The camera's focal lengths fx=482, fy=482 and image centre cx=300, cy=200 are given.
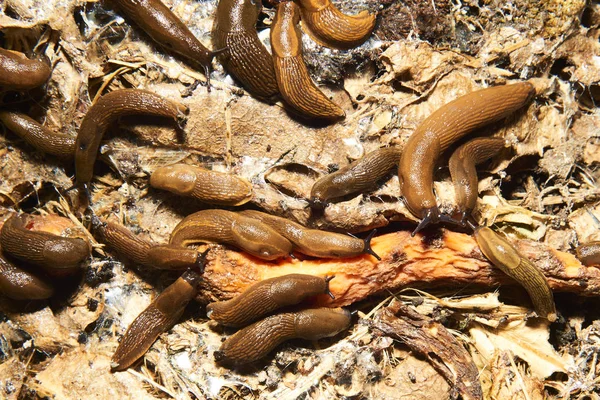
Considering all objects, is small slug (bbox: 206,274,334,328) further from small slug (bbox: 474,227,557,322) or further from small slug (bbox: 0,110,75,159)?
small slug (bbox: 0,110,75,159)

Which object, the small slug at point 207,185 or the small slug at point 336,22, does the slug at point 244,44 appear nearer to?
the small slug at point 336,22

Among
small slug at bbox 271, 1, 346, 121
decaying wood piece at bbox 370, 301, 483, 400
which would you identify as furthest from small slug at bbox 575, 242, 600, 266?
small slug at bbox 271, 1, 346, 121

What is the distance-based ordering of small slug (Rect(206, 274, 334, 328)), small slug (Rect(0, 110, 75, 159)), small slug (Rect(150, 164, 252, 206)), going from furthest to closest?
small slug (Rect(0, 110, 75, 159)) → small slug (Rect(150, 164, 252, 206)) → small slug (Rect(206, 274, 334, 328))

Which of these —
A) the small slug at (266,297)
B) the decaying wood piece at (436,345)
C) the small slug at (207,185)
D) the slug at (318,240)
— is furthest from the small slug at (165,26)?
the decaying wood piece at (436,345)

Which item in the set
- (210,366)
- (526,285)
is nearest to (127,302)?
(210,366)

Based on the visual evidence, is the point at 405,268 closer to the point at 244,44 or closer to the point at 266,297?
the point at 266,297

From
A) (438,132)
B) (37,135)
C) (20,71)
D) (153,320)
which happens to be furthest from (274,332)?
(20,71)
